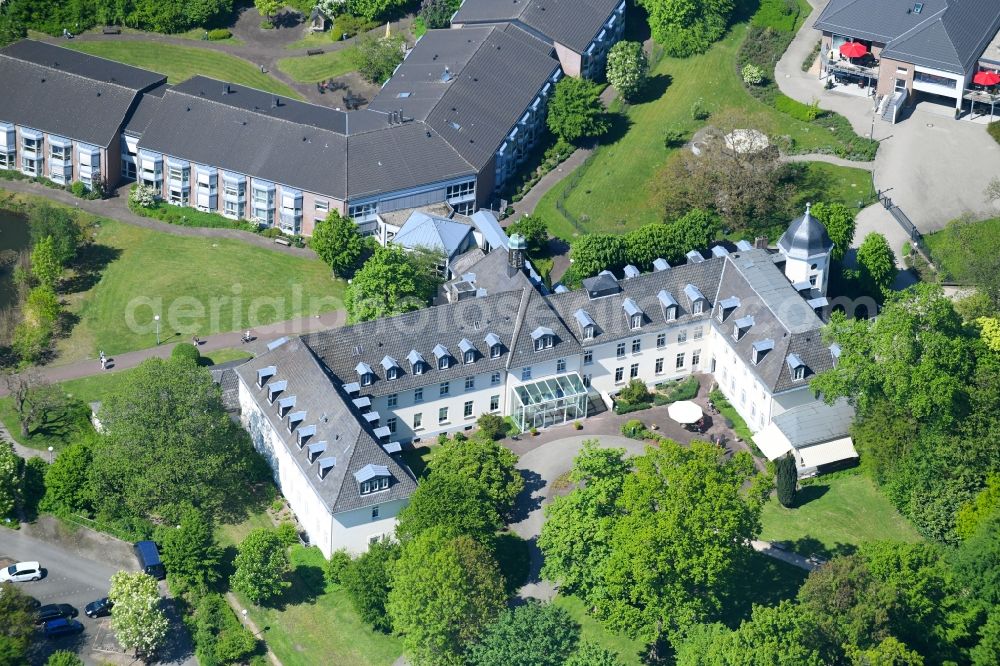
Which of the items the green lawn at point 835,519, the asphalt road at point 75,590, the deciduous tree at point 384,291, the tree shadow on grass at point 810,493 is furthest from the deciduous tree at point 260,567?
the tree shadow on grass at point 810,493

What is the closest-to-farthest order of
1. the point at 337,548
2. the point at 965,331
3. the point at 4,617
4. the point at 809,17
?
the point at 4,617
the point at 337,548
the point at 965,331
the point at 809,17

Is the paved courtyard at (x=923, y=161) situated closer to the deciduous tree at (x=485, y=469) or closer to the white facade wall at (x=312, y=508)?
the deciduous tree at (x=485, y=469)

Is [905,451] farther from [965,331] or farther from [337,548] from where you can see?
[337,548]

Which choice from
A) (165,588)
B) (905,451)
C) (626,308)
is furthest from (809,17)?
(165,588)

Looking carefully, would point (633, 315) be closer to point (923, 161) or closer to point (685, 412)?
point (685, 412)

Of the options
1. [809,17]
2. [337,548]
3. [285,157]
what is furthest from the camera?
[809,17]

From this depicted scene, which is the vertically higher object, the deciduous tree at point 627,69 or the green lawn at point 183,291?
the deciduous tree at point 627,69
